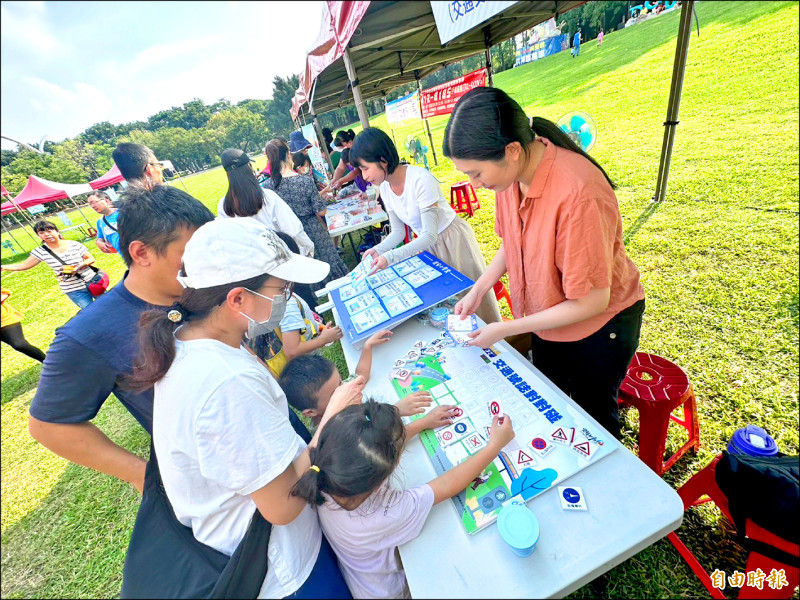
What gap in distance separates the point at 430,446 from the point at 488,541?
351 millimetres

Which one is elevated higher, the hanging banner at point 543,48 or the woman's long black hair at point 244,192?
the hanging banner at point 543,48

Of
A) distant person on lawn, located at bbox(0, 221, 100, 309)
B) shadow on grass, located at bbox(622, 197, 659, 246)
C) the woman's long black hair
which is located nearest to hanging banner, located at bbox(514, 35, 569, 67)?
shadow on grass, located at bbox(622, 197, 659, 246)

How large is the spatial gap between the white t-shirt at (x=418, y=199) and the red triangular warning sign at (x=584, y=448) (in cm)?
164

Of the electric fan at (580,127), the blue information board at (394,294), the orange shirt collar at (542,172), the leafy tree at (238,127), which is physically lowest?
the blue information board at (394,294)

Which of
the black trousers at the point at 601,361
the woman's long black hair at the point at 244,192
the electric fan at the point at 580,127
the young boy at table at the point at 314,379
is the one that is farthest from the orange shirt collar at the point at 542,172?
the electric fan at the point at 580,127

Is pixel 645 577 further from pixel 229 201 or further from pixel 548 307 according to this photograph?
pixel 229 201

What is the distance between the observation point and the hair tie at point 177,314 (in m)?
1.05

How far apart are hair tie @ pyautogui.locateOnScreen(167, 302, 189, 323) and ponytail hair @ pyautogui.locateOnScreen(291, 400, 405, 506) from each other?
61 centimetres

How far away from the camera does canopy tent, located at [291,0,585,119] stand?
1.71 m

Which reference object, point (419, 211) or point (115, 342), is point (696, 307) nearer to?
point (419, 211)

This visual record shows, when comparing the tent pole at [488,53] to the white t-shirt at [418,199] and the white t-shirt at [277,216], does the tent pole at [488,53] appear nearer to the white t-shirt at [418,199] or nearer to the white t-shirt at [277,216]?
the white t-shirt at [418,199]

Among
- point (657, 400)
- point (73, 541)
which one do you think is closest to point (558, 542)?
point (657, 400)

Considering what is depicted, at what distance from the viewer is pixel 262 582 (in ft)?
2.92

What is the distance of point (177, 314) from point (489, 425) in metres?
1.15
